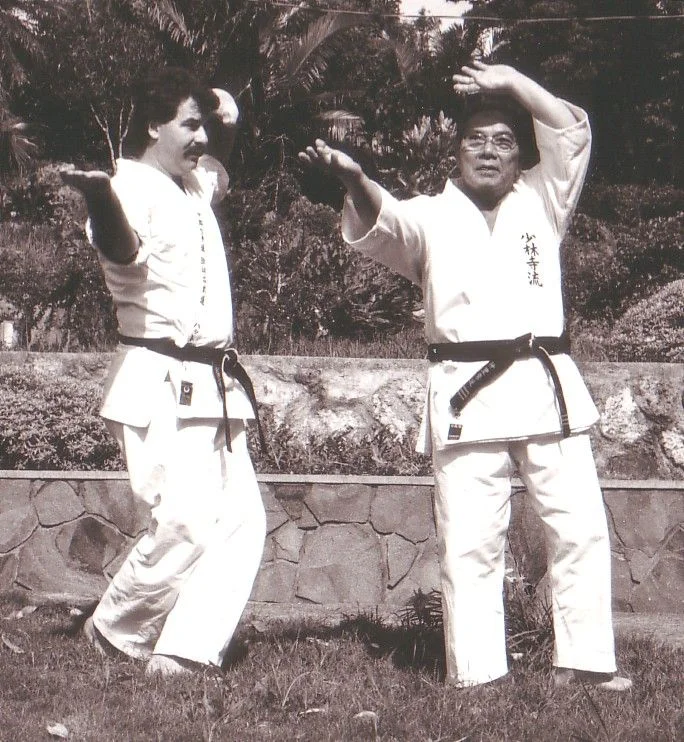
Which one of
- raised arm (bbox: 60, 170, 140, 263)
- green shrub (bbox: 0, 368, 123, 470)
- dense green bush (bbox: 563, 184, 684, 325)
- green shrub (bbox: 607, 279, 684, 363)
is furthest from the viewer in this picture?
dense green bush (bbox: 563, 184, 684, 325)

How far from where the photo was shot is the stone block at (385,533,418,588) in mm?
6500

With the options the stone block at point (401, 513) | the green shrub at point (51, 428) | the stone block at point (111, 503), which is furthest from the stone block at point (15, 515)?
the stone block at point (401, 513)

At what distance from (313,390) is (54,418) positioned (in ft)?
5.38

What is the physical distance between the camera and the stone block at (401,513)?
21.3ft

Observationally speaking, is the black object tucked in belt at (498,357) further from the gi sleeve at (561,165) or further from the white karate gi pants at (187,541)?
the white karate gi pants at (187,541)

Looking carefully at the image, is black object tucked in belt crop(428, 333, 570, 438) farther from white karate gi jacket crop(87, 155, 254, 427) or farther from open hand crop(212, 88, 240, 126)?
open hand crop(212, 88, 240, 126)

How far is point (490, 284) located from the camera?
165 inches

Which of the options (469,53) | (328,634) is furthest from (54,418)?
(469,53)

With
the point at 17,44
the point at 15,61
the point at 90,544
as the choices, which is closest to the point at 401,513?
the point at 90,544

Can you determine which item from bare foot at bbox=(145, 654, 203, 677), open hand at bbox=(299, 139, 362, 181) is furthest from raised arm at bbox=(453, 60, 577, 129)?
bare foot at bbox=(145, 654, 203, 677)

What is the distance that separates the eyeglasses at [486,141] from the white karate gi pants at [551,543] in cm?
103

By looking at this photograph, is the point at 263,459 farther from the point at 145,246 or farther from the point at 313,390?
the point at 145,246

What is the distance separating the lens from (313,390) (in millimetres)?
7895

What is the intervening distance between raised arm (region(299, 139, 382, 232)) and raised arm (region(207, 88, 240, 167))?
107 centimetres
